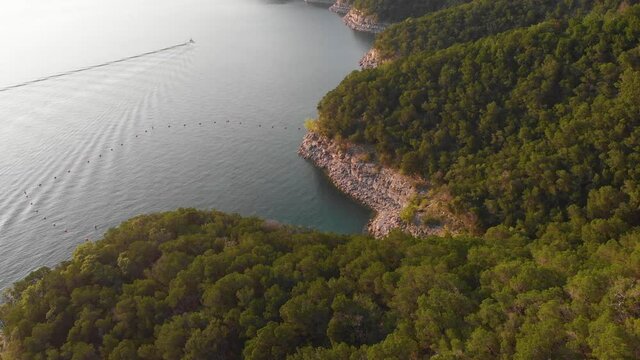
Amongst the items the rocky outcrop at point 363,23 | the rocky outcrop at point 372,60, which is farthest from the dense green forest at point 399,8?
the rocky outcrop at point 372,60

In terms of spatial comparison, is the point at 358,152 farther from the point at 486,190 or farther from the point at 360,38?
the point at 360,38

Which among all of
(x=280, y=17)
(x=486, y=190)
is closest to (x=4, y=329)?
(x=486, y=190)

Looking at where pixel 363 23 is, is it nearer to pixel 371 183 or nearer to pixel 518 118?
pixel 371 183

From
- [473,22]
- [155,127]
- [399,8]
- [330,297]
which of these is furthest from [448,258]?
[399,8]

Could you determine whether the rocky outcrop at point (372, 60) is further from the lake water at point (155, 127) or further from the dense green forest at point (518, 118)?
the dense green forest at point (518, 118)

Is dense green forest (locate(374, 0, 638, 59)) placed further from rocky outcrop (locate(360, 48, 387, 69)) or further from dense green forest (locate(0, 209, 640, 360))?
dense green forest (locate(0, 209, 640, 360))
